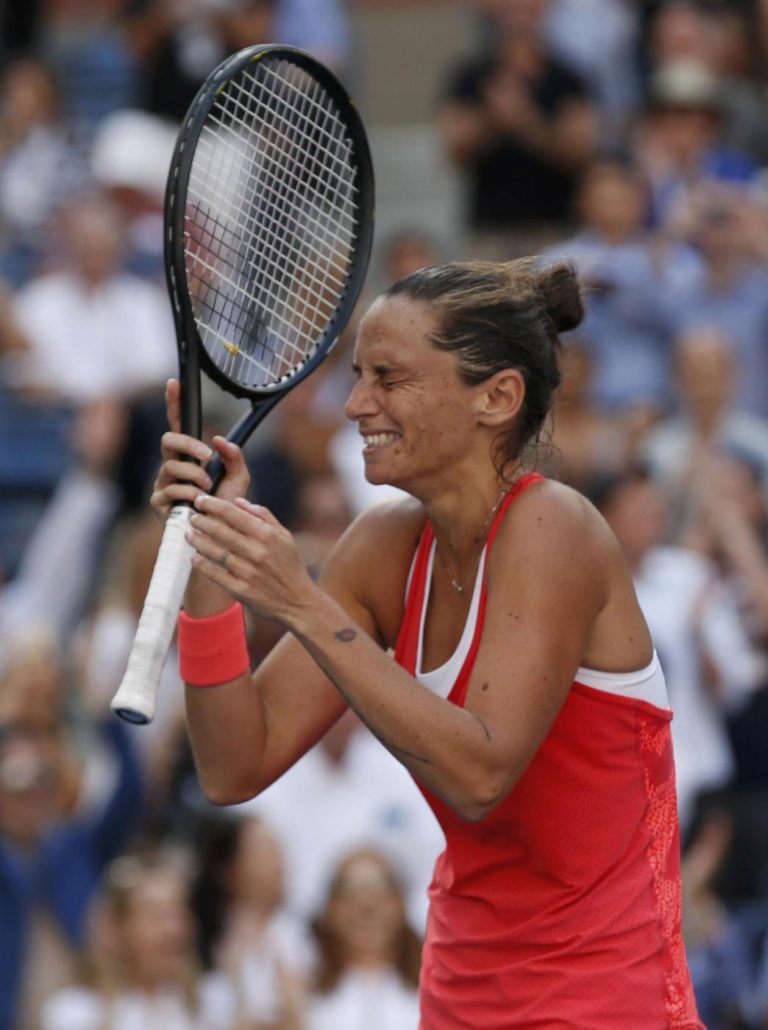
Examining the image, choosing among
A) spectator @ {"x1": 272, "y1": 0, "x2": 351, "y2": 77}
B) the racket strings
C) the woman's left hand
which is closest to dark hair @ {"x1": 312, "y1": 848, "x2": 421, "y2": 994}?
the racket strings

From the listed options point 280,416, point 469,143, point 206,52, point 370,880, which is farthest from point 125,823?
point 206,52

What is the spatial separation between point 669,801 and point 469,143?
5516mm

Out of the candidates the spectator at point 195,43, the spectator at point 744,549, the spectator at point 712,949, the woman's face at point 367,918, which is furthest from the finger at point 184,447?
the spectator at point 195,43

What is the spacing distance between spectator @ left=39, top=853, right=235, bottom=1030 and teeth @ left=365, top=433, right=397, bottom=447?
2.54m

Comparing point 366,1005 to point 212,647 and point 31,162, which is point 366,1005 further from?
point 31,162

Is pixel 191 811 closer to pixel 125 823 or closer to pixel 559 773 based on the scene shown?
pixel 125 823

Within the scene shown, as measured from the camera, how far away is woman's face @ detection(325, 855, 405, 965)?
4832 mm

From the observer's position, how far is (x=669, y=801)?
271 cm

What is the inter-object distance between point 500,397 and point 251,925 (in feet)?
8.84

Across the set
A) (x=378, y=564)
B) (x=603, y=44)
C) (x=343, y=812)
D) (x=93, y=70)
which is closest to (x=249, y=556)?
(x=378, y=564)

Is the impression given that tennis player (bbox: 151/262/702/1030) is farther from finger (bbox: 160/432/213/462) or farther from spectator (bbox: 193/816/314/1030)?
spectator (bbox: 193/816/314/1030)

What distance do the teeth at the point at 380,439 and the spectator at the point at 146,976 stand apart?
2.54 meters

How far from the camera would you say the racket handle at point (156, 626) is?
223 cm

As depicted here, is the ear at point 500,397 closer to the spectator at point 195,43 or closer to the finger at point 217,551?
the finger at point 217,551
